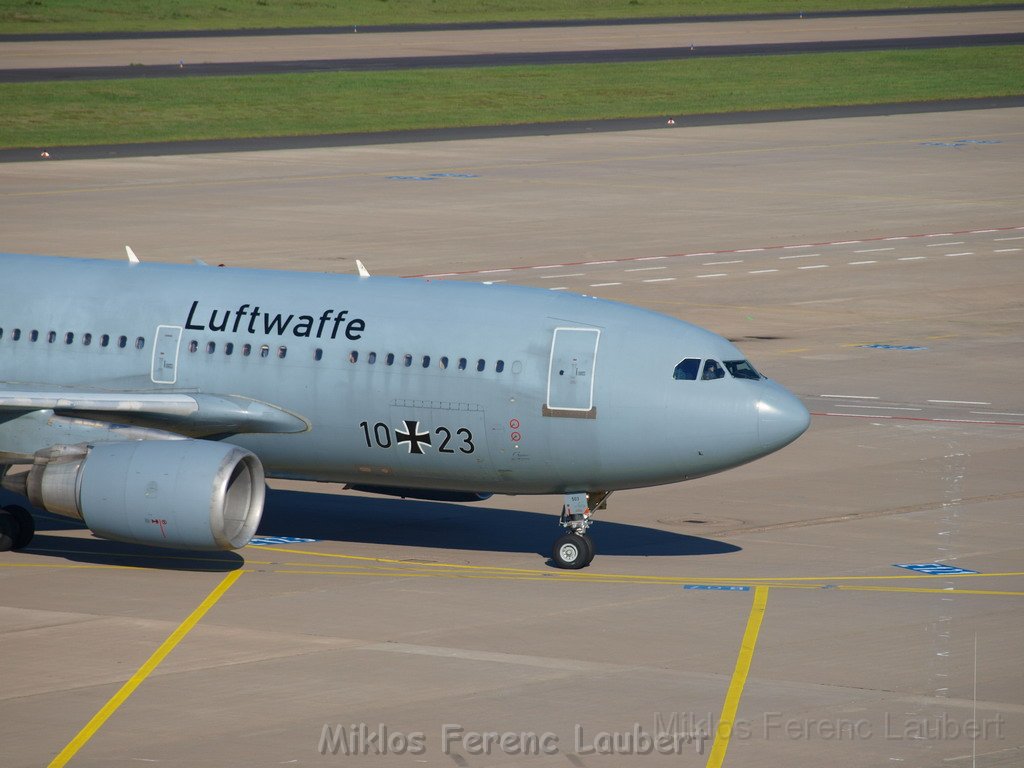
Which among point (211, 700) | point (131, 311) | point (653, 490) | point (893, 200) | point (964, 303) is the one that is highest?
point (893, 200)

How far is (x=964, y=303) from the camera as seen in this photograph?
57.4 m

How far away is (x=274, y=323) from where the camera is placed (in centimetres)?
3133

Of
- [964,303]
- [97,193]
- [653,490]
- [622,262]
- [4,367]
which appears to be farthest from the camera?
[97,193]

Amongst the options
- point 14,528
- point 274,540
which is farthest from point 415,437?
point 14,528

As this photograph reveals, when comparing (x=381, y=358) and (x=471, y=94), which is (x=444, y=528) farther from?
(x=471, y=94)

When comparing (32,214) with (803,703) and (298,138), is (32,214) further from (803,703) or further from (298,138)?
(803,703)

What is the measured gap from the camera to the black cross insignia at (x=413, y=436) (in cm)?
3039

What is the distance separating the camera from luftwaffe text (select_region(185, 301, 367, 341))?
31.0 meters

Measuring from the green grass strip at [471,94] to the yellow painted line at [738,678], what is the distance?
69.2 metres

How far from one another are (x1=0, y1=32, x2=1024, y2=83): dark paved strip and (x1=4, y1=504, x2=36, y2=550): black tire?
76589 millimetres

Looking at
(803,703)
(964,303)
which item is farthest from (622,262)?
(803,703)

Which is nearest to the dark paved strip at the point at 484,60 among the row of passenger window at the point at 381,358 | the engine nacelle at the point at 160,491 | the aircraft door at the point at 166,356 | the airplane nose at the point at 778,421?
the aircraft door at the point at 166,356

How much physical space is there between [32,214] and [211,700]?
163 feet

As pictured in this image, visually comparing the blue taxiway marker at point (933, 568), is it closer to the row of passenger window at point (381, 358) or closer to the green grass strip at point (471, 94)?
the row of passenger window at point (381, 358)
